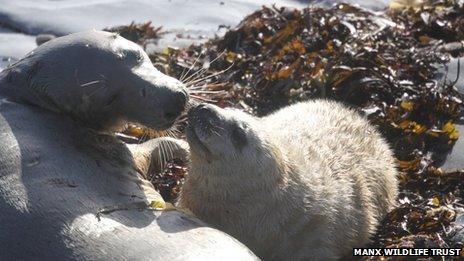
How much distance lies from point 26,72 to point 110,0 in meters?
4.84

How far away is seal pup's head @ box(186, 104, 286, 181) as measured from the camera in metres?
5.05

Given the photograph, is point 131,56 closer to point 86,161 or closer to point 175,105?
point 175,105

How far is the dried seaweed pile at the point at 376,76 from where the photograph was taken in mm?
5938

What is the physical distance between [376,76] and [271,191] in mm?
2311

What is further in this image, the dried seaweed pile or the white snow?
the white snow

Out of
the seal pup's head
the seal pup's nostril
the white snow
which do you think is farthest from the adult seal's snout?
the white snow

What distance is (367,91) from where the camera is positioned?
23.4 ft

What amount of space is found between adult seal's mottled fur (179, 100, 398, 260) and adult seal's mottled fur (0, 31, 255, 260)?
11.4 inches

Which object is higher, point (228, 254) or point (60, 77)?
point (60, 77)

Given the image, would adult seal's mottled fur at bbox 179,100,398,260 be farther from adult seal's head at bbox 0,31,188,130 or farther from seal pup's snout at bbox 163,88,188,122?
adult seal's head at bbox 0,31,188,130

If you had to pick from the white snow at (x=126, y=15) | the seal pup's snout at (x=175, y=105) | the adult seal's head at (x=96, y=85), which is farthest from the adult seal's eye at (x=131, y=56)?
the white snow at (x=126, y=15)

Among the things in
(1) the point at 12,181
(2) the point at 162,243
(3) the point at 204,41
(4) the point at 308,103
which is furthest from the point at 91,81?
(3) the point at 204,41

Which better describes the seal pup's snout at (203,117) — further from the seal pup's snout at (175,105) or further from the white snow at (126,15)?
the white snow at (126,15)

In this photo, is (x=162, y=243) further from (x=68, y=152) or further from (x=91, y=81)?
(x=91, y=81)
